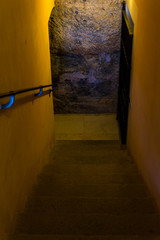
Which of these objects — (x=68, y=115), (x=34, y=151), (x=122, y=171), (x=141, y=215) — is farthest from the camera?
(x=68, y=115)

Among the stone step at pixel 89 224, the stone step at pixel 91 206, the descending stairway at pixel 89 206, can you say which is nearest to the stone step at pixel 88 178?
the descending stairway at pixel 89 206

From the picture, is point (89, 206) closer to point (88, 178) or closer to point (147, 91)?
point (88, 178)

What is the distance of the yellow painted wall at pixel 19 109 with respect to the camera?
1571 mm

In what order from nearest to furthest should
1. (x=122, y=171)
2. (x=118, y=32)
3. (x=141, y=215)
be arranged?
1. (x=141, y=215)
2. (x=122, y=171)
3. (x=118, y=32)

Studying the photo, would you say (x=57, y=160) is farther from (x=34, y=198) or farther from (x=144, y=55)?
(x=144, y=55)

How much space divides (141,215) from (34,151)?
1.42 m

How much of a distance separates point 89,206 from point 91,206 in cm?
2

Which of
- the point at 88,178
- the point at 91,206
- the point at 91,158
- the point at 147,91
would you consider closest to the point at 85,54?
the point at 91,158

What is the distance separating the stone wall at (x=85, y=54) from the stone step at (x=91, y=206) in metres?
4.59

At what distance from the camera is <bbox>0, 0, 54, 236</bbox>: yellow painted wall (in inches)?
61.9

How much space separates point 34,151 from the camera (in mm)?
2521

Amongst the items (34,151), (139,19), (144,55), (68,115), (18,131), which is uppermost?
(139,19)

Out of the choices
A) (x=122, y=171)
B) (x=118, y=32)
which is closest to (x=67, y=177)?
(x=122, y=171)

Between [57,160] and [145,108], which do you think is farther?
[57,160]
